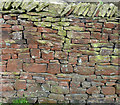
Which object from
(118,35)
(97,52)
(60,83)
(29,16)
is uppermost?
(29,16)

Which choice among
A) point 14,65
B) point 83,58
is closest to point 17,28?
point 14,65

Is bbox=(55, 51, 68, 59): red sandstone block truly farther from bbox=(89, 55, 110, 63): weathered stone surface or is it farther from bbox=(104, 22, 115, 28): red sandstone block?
bbox=(104, 22, 115, 28): red sandstone block

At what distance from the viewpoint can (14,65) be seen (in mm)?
3057

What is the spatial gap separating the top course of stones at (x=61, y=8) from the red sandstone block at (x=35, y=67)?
1.20 meters

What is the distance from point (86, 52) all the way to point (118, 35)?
2.76ft

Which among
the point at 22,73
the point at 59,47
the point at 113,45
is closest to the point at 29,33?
the point at 59,47

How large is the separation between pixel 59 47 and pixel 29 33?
0.77 m

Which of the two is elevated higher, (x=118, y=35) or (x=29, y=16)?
(x=29, y=16)

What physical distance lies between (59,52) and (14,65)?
113 centimetres

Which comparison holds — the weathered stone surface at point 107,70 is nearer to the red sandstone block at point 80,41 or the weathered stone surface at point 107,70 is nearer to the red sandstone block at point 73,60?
the red sandstone block at point 73,60

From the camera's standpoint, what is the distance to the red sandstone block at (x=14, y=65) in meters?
3.04

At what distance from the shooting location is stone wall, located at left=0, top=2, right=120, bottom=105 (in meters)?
2.91

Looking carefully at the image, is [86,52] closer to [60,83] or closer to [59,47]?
[59,47]

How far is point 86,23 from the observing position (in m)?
2.93
